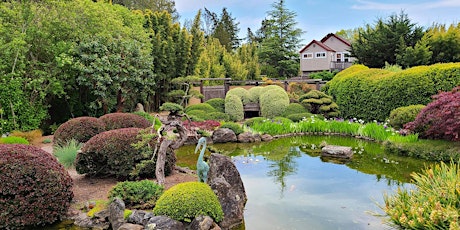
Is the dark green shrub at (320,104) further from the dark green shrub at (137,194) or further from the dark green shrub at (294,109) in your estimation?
the dark green shrub at (137,194)

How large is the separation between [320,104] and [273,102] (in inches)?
78.8

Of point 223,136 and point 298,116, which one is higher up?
point 298,116

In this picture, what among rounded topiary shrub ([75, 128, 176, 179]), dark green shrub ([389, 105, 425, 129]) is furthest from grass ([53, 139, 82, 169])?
dark green shrub ([389, 105, 425, 129])

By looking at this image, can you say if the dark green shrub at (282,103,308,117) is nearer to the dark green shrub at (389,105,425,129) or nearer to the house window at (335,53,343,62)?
the dark green shrub at (389,105,425,129)

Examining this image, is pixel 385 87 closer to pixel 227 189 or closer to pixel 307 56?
pixel 227 189

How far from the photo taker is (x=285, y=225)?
4.95 m

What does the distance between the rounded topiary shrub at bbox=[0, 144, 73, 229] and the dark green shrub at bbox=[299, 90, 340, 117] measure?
39.1 feet

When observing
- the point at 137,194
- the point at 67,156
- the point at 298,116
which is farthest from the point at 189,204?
the point at 298,116

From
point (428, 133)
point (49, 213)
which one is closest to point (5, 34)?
point (49, 213)

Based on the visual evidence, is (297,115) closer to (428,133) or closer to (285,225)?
(428,133)

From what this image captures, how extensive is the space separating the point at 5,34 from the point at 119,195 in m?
8.14

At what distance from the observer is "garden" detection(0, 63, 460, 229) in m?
4.61

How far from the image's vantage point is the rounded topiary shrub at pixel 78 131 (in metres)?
8.64

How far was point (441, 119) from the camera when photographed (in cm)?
862
